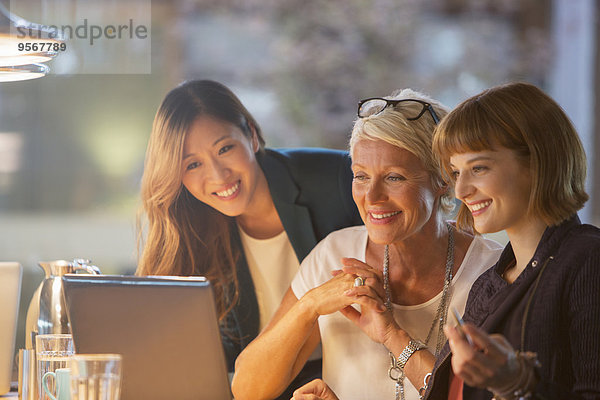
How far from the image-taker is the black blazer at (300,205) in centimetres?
243

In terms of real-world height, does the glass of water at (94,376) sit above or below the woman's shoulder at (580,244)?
below

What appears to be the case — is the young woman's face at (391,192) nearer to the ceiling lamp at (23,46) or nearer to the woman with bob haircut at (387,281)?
A: the woman with bob haircut at (387,281)

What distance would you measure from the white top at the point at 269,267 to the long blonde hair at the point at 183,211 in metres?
0.06

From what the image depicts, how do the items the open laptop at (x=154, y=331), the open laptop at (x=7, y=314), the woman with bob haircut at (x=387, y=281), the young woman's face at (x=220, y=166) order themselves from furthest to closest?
the young woman's face at (x=220, y=166), the open laptop at (x=7, y=314), the woman with bob haircut at (x=387, y=281), the open laptop at (x=154, y=331)

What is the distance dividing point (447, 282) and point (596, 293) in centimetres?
71

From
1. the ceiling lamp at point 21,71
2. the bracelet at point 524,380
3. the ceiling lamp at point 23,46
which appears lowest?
the bracelet at point 524,380

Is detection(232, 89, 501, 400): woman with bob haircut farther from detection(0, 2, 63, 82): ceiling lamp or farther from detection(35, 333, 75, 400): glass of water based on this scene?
detection(0, 2, 63, 82): ceiling lamp

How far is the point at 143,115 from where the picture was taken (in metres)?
3.96

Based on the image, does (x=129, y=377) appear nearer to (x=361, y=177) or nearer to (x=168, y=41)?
(x=361, y=177)

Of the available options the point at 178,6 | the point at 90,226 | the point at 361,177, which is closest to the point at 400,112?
the point at 361,177

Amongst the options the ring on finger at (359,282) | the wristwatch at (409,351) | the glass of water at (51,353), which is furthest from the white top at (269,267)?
the glass of water at (51,353)

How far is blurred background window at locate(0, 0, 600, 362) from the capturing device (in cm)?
438

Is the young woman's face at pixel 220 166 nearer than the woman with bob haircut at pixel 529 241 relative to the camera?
No

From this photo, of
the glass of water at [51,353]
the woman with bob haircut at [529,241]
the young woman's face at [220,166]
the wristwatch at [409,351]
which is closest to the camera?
the woman with bob haircut at [529,241]
